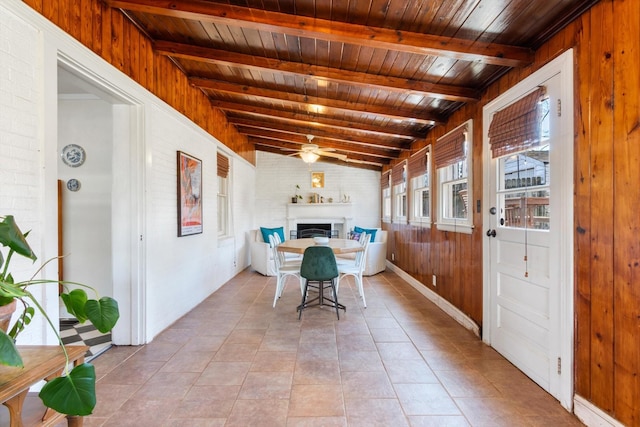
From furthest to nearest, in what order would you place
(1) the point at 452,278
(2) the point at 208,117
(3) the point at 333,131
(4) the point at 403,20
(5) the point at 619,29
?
1. (3) the point at 333,131
2. (2) the point at 208,117
3. (1) the point at 452,278
4. (4) the point at 403,20
5. (5) the point at 619,29

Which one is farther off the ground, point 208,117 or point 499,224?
point 208,117

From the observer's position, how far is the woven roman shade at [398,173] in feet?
18.0

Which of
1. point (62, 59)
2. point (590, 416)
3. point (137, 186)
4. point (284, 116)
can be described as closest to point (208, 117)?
point (284, 116)

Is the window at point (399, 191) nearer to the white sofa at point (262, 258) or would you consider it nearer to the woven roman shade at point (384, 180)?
the woven roman shade at point (384, 180)

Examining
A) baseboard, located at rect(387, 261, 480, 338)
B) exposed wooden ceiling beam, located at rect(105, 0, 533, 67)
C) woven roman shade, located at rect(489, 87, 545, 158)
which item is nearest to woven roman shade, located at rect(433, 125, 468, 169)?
woven roman shade, located at rect(489, 87, 545, 158)

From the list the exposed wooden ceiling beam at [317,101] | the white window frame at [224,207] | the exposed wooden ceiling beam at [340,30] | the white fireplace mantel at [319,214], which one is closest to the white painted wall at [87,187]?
the exposed wooden ceiling beam at [317,101]

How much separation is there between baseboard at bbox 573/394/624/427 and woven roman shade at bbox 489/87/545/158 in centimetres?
157

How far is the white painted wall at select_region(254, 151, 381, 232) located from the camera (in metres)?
7.42

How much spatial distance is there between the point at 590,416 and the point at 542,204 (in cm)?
124

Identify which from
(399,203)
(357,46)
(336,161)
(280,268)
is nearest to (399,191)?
(399,203)

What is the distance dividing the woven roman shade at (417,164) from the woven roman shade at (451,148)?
43cm

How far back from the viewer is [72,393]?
0.88 m

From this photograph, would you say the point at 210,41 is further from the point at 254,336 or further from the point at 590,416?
the point at 590,416

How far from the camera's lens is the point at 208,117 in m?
4.29
